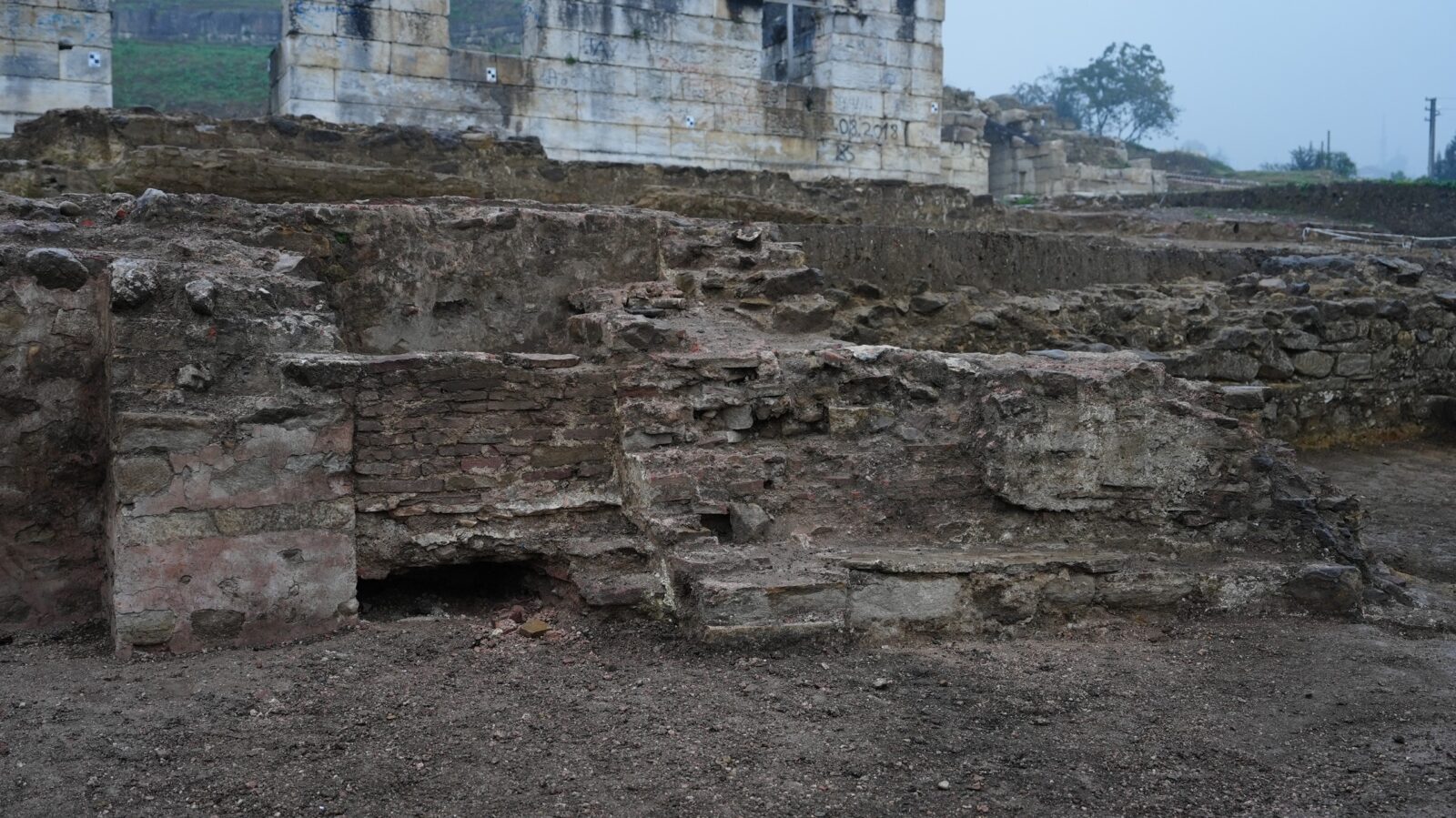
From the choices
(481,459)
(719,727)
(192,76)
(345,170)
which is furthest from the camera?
(192,76)

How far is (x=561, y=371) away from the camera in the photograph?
17.8 feet

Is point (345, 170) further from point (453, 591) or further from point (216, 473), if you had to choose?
point (216, 473)

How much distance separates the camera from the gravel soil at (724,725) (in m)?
3.53

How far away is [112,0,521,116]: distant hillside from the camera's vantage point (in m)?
28.7

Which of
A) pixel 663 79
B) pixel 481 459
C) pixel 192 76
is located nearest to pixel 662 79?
pixel 663 79

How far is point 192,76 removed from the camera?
30328mm

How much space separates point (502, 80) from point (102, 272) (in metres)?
8.39

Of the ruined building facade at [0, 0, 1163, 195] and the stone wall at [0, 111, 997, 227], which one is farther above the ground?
the ruined building facade at [0, 0, 1163, 195]

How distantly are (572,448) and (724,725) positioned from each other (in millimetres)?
1779

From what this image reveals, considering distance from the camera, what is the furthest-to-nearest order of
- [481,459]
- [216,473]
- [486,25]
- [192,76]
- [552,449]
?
[486,25]
[192,76]
[552,449]
[481,459]
[216,473]

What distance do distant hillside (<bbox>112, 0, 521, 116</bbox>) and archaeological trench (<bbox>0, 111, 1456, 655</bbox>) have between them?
850 inches

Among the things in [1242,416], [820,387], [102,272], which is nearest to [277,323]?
[102,272]

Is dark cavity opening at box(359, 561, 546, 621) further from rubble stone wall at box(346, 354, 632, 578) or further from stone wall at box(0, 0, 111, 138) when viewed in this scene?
stone wall at box(0, 0, 111, 138)

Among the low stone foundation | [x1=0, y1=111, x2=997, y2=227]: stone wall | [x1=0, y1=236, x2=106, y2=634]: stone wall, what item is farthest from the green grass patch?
[x1=0, y1=236, x2=106, y2=634]: stone wall
